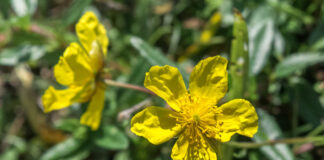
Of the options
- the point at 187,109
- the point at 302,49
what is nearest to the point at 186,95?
the point at 187,109

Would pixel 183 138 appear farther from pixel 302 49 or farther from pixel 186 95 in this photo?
pixel 302 49

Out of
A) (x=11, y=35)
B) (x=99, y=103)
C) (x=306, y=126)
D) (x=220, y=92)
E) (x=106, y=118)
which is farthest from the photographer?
(x=11, y=35)

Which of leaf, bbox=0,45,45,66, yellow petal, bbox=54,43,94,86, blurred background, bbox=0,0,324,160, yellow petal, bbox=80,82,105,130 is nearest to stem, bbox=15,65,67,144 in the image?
blurred background, bbox=0,0,324,160

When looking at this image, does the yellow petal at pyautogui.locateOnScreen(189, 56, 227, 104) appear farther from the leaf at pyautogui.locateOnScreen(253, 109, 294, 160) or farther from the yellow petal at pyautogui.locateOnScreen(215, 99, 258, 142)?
the leaf at pyautogui.locateOnScreen(253, 109, 294, 160)

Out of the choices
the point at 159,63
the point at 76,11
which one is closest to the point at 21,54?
the point at 76,11

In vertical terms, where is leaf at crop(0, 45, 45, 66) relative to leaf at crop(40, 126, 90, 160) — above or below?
Result: above

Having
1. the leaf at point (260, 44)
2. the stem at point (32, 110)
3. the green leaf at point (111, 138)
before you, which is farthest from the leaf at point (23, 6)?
the leaf at point (260, 44)

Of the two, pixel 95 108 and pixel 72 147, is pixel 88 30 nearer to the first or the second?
pixel 95 108
